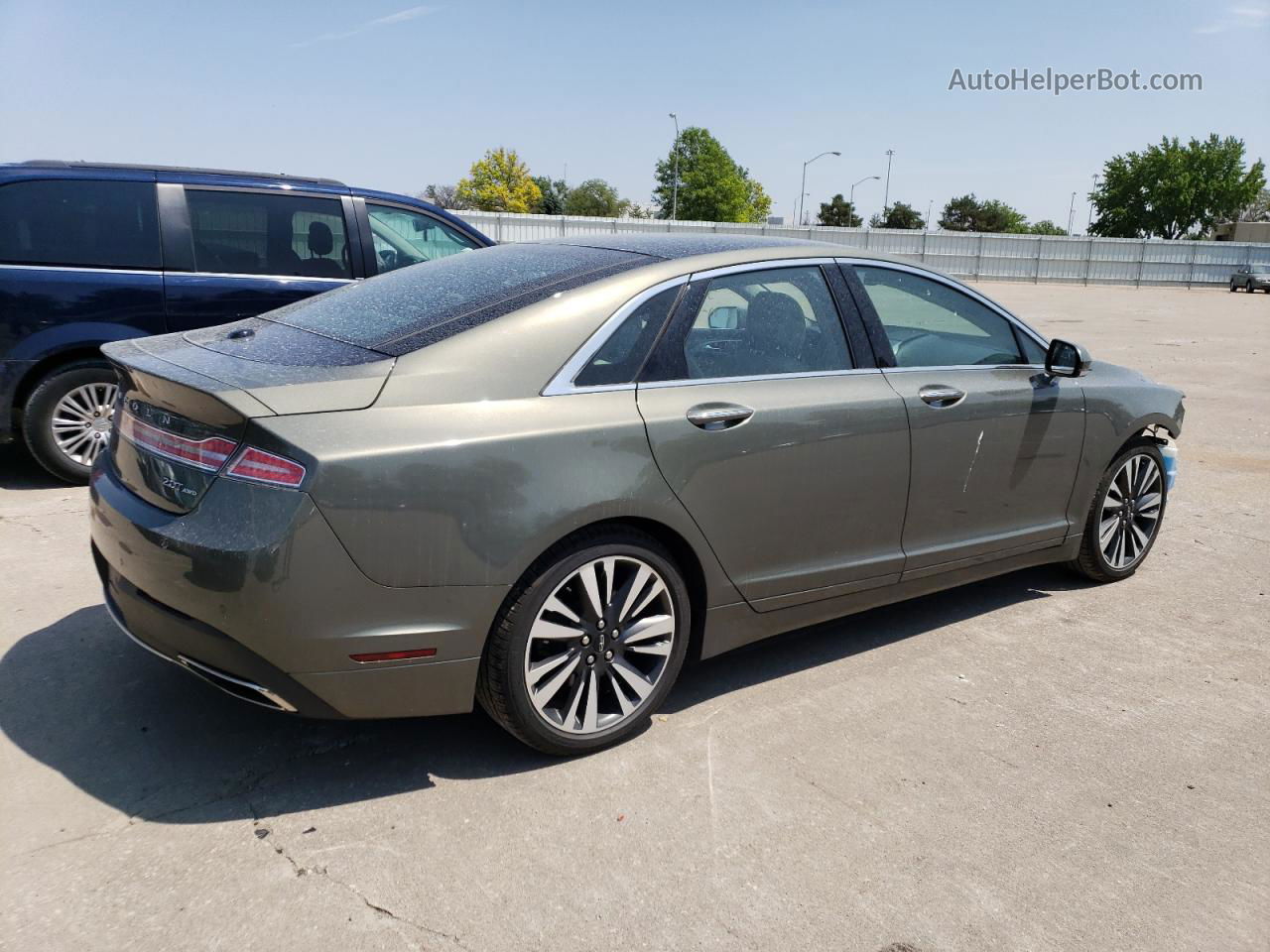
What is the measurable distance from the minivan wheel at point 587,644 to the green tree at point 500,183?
8490 cm

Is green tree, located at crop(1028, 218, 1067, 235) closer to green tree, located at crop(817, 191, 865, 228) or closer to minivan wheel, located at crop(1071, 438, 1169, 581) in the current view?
green tree, located at crop(817, 191, 865, 228)

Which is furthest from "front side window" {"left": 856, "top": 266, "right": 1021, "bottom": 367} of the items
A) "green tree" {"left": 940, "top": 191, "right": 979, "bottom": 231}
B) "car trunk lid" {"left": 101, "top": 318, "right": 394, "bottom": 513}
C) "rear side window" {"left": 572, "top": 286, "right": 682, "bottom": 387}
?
"green tree" {"left": 940, "top": 191, "right": 979, "bottom": 231}

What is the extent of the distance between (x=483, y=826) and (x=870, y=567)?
1.81 m

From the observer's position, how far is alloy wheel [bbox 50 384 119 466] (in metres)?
6.17

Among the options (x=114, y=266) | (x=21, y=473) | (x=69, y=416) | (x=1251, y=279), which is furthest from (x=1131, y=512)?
(x=1251, y=279)

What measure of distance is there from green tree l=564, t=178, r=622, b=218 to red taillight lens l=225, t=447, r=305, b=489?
354 feet

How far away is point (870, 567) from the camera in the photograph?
12.9ft

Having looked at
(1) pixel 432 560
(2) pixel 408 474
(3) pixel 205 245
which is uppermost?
(3) pixel 205 245

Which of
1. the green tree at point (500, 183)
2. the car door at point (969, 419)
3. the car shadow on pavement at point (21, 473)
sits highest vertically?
the green tree at point (500, 183)

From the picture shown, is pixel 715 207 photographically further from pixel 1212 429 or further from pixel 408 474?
pixel 408 474

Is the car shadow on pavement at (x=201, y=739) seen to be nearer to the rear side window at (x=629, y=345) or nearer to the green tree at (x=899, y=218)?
the rear side window at (x=629, y=345)

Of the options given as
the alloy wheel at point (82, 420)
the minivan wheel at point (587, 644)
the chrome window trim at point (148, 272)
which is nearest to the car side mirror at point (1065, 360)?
the minivan wheel at point (587, 644)

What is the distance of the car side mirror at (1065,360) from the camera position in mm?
4539

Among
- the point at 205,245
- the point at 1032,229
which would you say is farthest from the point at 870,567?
the point at 1032,229
